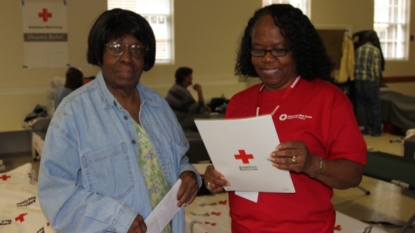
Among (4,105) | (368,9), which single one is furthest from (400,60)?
(4,105)

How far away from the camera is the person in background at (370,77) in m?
8.31

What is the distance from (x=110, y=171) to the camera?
4.82 feet

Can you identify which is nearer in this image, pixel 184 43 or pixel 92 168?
pixel 92 168

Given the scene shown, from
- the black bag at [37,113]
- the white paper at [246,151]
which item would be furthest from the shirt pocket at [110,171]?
the black bag at [37,113]

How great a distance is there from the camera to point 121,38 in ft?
4.99

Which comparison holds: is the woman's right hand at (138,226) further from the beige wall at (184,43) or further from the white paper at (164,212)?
the beige wall at (184,43)

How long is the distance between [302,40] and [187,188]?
0.62 meters

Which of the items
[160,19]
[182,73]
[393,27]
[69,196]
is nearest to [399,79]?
[393,27]

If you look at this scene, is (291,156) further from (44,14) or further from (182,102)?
(44,14)

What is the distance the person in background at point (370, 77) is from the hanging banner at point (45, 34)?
491 centimetres

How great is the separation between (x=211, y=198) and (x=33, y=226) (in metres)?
1.52

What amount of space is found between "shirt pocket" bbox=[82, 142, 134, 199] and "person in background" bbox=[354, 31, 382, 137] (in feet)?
24.5

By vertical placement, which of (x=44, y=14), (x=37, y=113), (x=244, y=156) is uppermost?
(x=44, y=14)

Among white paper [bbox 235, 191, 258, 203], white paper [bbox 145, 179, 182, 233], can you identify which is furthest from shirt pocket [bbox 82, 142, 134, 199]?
white paper [bbox 235, 191, 258, 203]
